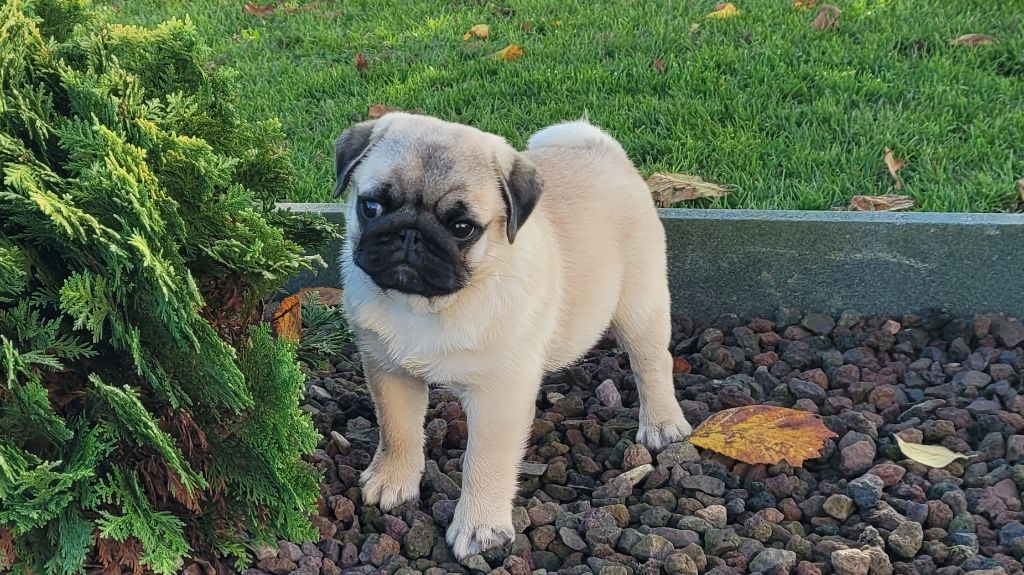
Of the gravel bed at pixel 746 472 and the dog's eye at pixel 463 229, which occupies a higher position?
the dog's eye at pixel 463 229

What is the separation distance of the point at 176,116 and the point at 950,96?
4.60 metres

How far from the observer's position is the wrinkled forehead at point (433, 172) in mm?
2922

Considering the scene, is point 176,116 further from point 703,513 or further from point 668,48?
point 668,48

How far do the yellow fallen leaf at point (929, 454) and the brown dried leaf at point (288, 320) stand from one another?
230 cm

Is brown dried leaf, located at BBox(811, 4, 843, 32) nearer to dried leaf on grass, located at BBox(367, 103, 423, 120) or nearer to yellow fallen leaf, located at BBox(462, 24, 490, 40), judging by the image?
yellow fallen leaf, located at BBox(462, 24, 490, 40)

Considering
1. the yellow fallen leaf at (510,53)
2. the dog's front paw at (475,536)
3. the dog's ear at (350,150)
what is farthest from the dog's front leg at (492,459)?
the yellow fallen leaf at (510,53)

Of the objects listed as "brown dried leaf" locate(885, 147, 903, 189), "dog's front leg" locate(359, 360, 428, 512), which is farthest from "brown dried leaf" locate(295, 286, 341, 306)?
"brown dried leaf" locate(885, 147, 903, 189)

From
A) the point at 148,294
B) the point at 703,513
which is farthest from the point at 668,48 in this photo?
the point at 148,294

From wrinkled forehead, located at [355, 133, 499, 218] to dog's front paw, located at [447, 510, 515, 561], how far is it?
1037 mm

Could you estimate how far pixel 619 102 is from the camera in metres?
6.00

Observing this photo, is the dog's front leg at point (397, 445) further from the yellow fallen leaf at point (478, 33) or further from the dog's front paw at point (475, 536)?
the yellow fallen leaf at point (478, 33)

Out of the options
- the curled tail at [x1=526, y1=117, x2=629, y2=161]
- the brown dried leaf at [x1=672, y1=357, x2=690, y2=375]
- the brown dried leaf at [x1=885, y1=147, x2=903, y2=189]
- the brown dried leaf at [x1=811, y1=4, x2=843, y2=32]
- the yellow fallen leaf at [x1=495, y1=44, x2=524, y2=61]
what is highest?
the curled tail at [x1=526, y1=117, x2=629, y2=161]

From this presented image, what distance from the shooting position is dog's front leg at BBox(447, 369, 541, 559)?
315 cm

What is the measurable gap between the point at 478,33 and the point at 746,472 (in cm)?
448
